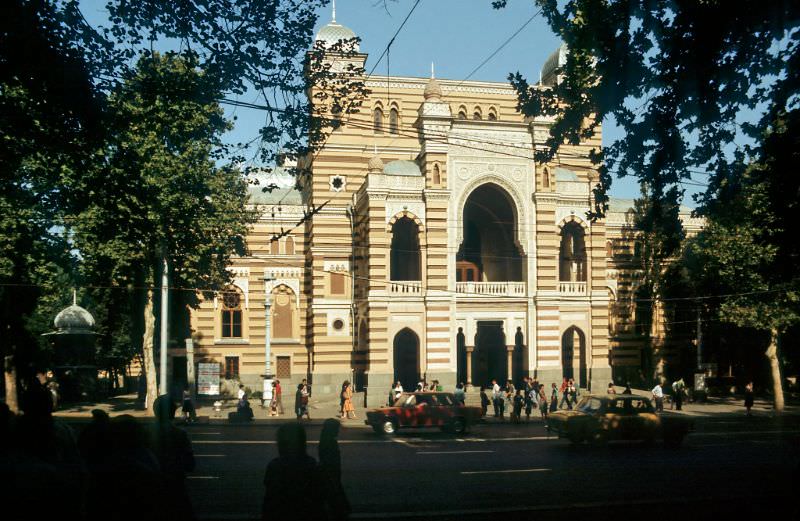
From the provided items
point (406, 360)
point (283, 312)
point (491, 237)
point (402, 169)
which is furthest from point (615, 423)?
point (283, 312)

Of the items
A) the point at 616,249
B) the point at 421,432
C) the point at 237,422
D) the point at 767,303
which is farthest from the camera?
the point at 616,249

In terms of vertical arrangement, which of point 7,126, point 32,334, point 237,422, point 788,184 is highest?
point 7,126

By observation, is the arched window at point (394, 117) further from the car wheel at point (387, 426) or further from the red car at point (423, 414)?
the car wheel at point (387, 426)

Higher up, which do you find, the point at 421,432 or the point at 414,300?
the point at 414,300

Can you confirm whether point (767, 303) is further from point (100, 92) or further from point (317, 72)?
point (100, 92)

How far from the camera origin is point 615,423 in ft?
72.0

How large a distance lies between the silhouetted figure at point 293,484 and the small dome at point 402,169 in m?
32.7

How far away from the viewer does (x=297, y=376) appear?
143 feet

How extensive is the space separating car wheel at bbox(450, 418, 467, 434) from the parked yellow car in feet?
13.7

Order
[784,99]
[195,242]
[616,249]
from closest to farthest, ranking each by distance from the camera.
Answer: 1. [784,99]
2. [195,242]
3. [616,249]

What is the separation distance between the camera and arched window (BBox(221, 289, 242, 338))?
43.7 m

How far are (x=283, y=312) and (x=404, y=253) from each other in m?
8.22

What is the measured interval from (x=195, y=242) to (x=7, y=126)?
19825 mm

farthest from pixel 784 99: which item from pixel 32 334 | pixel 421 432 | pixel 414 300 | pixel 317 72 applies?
pixel 32 334
